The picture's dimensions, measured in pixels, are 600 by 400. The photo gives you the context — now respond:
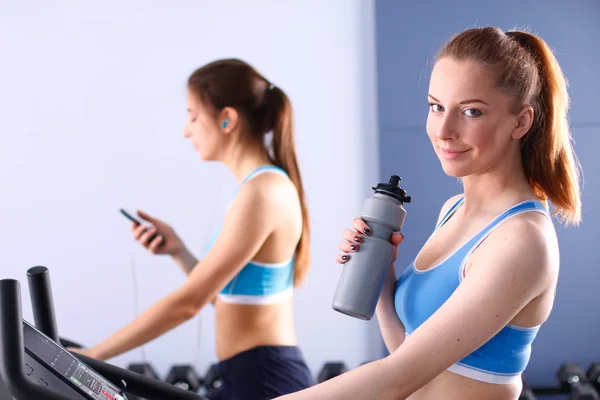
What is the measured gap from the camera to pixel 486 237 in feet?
4.12

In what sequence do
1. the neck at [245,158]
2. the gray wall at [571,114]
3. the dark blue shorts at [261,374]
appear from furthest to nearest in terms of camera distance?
the gray wall at [571,114]
the neck at [245,158]
the dark blue shorts at [261,374]

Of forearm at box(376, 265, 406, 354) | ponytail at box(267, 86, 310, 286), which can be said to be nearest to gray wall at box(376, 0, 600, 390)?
ponytail at box(267, 86, 310, 286)

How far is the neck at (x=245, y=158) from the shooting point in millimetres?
2164

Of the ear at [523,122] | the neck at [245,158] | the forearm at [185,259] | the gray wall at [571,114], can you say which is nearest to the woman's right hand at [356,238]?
the ear at [523,122]

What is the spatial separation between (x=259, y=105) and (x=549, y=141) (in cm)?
111

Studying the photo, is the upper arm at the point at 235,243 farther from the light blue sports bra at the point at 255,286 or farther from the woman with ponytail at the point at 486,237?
the woman with ponytail at the point at 486,237

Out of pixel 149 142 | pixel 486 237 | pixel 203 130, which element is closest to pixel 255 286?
pixel 203 130

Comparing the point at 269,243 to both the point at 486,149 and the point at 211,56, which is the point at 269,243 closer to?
the point at 486,149

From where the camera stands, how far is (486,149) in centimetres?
130

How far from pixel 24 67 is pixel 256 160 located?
6.25ft

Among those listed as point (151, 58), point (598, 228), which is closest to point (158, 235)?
point (151, 58)

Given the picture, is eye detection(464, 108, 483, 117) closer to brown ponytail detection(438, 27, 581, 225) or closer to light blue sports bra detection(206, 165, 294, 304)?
brown ponytail detection(438, 27, 581, 225)

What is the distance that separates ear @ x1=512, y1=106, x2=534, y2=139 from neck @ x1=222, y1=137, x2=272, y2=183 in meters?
0.97

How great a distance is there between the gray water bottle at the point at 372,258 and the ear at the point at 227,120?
0.98m
